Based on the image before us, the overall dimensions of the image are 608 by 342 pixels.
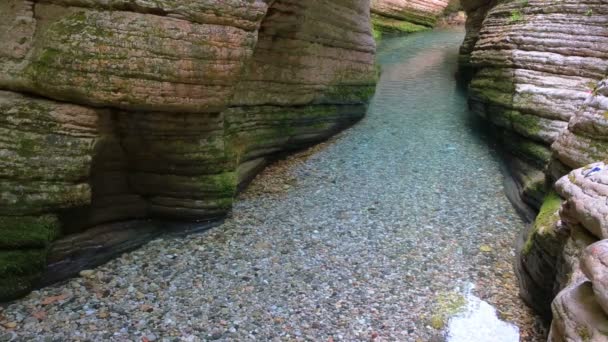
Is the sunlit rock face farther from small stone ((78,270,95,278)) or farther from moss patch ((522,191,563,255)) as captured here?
small stone ((78,270,95,278))

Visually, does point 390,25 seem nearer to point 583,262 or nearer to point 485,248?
point 485,248

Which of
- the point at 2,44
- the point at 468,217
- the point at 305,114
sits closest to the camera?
the point at 2,44

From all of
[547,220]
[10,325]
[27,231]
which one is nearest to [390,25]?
[547,220]

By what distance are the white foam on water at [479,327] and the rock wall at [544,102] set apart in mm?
500

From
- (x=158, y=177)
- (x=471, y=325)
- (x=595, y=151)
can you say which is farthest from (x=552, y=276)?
(x=158, y=177)

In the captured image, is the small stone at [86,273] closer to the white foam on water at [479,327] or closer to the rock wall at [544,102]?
the white foam on water at [479,327]

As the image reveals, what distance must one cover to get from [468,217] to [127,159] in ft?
17.7

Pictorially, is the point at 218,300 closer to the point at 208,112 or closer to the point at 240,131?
the point at 208,112

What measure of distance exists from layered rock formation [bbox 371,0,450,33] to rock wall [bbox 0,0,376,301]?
2088cm

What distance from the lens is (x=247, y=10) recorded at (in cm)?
593

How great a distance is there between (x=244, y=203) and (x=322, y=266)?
2.25m

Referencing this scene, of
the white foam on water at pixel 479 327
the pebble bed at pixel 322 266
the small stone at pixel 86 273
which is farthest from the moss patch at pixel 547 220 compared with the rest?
A: the small stone at pixel 86 273

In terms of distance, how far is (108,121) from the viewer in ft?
18.9

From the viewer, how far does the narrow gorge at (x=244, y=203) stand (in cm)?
510
